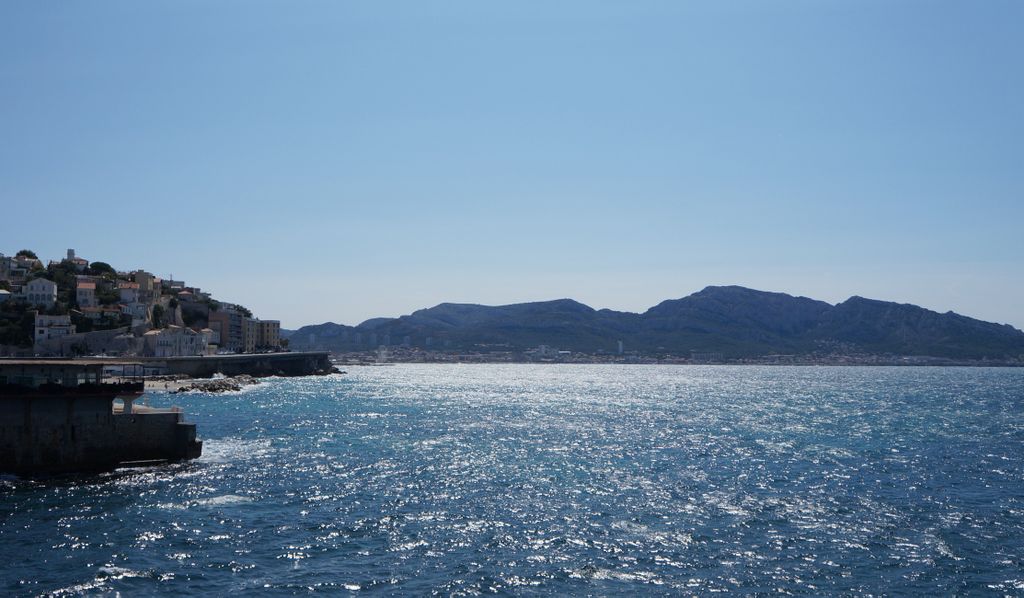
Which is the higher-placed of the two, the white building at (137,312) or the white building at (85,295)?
the white building at (85,295)

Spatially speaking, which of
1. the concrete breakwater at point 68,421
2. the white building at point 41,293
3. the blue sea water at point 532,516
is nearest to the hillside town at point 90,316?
the white building at point 41,293

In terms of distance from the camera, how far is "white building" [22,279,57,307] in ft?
496

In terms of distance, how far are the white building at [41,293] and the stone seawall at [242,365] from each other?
3244 centimetres

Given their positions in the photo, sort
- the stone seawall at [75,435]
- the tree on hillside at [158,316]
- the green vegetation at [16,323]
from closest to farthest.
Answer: the stone seawall at [75,435]
the green vegetation at [16,323]
the tree on hillside at [158,316]

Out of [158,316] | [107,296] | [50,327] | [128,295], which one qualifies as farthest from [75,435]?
[158,316]

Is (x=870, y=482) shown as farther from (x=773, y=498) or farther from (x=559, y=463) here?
(x=559, y=463)

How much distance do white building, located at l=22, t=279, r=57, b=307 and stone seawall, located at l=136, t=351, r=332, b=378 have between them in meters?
32.4

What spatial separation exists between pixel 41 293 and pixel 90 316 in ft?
35.0

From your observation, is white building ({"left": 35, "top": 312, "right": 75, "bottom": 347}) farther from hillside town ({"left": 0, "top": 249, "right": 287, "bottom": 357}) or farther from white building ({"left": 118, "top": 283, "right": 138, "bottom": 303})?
white building ({"left": 118, "top": 283, "right": 138, "bottom": 303})

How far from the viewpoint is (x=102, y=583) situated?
26.4 m

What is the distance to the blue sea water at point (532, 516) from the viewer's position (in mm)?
27688

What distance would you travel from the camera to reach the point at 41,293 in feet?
499

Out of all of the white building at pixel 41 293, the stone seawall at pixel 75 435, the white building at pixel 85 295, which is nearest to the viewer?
the stone seawall at pixel 75 435

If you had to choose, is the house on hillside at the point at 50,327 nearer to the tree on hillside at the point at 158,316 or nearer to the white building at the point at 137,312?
the white building at the point at 137,312
